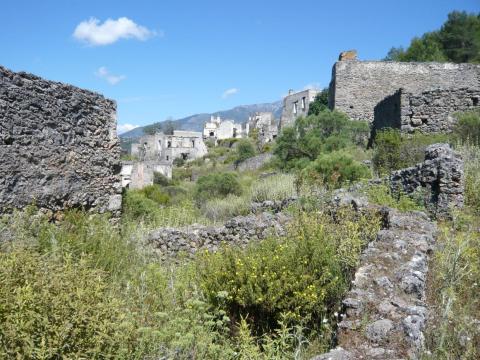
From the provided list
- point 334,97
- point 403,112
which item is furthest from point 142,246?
point 334,97

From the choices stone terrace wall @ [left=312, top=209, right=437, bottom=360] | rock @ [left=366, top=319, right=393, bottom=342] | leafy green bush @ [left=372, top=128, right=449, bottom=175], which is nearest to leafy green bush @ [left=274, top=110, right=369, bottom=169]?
leafy green bush @ [left=372, top=128, right=449, bottom=175]

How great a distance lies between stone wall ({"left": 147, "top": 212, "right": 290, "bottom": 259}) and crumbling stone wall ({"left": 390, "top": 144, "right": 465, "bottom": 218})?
2.73 metres

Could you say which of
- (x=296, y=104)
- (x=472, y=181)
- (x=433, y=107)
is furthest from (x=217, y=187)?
(x=296, y=104)

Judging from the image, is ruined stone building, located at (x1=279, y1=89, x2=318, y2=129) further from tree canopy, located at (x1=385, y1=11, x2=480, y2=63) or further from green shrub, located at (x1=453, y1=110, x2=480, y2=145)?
green shrub, located at (x1=453, y1=110, x2=480, y2=145)

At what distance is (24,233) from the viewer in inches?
238

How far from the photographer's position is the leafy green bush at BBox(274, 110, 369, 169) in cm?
1752

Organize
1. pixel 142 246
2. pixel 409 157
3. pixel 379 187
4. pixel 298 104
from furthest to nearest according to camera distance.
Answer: pixel 298 104 → pixel 409 157 → pixel 379 187 → pixel 142 246

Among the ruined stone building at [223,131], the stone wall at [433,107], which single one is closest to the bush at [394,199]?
the stone wall at [433,107]

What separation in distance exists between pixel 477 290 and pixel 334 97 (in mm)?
23139

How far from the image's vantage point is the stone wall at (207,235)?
26.3 ft

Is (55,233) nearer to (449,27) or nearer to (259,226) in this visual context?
(259,226)

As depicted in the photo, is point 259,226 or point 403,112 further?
point 403,112

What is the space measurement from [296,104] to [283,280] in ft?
152

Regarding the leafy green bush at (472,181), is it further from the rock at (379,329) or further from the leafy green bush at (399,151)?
the rock at (379,329)
